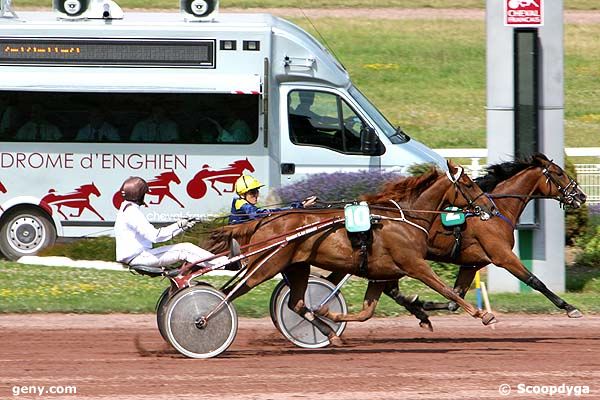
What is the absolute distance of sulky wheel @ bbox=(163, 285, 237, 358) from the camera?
9.89 metres

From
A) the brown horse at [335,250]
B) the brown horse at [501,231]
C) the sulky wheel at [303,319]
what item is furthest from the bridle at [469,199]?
the sulky wheel at [303,319]

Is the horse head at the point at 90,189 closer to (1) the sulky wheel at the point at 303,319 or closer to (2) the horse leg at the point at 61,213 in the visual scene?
(2) the horse leg at the point at 61,213

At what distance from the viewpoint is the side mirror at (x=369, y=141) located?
15867mm

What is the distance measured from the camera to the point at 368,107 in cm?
1609

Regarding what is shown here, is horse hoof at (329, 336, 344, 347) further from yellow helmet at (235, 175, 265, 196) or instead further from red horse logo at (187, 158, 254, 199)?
red horse logo at (187, 158, 254, 199)

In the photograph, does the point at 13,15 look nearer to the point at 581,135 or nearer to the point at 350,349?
the point at 350,349

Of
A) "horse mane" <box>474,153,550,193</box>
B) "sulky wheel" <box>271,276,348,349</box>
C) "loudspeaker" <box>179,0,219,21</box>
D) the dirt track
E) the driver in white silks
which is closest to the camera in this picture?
the dirt track

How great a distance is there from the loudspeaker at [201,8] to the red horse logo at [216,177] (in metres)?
1.98

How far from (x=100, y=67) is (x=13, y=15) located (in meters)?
1.48

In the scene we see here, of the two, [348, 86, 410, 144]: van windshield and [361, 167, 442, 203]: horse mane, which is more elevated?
[348, 86, 410, 144]: van windshield

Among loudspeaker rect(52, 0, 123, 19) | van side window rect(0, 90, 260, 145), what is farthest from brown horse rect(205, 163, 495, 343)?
loudspeaker rect(52, 0, 123, 19)

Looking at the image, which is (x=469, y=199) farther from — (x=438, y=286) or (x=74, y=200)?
(x=74, y=200)

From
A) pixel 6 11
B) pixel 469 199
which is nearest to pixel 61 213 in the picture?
pixel 6 11

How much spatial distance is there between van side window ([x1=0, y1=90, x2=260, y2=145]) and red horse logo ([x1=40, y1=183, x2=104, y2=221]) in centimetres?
65
